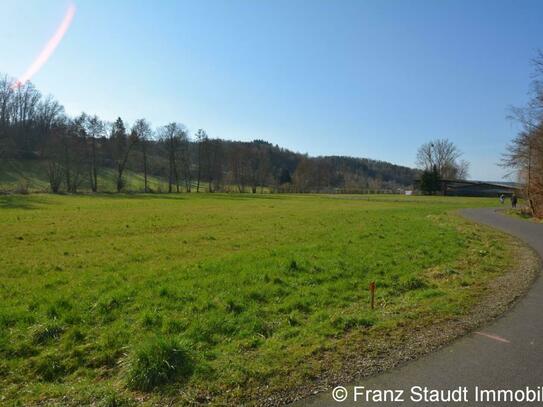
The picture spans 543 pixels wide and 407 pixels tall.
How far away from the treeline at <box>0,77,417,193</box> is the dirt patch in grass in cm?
7696

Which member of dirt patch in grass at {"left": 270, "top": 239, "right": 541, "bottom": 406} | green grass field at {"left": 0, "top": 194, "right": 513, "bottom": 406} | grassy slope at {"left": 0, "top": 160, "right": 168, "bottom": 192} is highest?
grassy slope at {"left": 0, "top": 160, "right": 168, "bottom": 192}

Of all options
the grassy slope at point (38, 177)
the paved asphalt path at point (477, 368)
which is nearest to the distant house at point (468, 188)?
the grassy slope at point (38, 177)

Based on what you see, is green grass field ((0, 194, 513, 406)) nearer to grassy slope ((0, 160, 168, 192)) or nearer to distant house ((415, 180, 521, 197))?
grassy slope ((0, 160, 168, 192))

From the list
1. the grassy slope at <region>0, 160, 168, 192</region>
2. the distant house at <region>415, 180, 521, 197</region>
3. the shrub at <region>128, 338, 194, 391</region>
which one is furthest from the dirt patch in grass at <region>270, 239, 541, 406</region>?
the distant house at <region>415, 180, 521, 197</region>

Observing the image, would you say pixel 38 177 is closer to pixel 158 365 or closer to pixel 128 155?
pixel 128 155

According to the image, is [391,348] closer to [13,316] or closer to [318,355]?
[318,355]

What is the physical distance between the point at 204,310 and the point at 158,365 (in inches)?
111

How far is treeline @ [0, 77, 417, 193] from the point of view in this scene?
77.1m

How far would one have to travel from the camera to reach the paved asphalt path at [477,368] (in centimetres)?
418

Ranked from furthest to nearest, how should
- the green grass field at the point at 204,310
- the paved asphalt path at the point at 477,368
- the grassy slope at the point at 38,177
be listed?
the grassy slope at the point at 38,177 → the green grass field at the point at 204,310 → the paved asphalt path at the point at 477,368

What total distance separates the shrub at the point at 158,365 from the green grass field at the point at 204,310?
0.02 metres

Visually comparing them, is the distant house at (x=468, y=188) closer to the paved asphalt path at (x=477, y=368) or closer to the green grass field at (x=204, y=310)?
the green grass field at (x=204, y=310)

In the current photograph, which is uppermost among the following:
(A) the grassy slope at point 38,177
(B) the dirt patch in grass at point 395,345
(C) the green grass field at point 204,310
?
(A) the grassy slope at point 38,177

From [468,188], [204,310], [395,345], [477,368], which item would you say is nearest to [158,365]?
[204,310]
